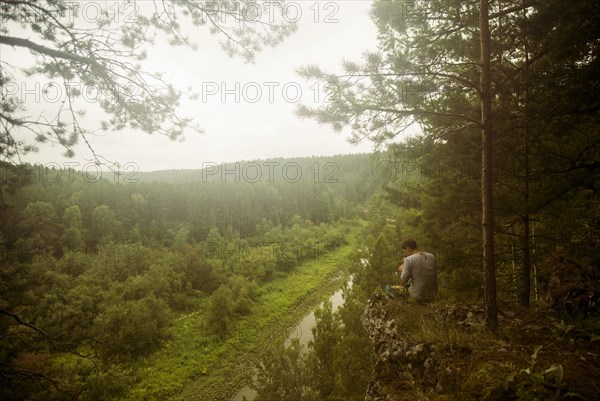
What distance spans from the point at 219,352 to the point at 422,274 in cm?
1487

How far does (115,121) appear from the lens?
439 centimetres

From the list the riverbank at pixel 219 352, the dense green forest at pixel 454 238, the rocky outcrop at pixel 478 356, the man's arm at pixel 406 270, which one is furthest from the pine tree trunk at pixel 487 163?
the riverbank at pixel 219 352

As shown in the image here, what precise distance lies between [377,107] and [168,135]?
3401 millimetres

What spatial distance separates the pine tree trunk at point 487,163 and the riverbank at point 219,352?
1272 cm

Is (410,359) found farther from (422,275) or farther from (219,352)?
(219,352)

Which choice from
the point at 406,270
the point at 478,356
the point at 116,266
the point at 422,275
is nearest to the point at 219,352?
the point at 116,266

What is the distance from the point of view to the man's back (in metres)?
5.71

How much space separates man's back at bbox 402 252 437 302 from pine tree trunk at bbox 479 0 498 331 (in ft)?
3.78

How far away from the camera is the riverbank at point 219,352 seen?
1370 cm

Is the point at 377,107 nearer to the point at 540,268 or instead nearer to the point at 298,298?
the point at 540,268

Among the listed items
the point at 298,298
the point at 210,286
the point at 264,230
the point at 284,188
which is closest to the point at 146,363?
the point at 210,286

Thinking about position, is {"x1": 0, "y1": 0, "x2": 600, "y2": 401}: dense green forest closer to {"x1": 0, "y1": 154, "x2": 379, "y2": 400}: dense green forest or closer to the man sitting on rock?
{"x1": 0, "y1": 154, "x2": 379, "y2": 400}: dense green forest

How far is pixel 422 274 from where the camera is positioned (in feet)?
18.8

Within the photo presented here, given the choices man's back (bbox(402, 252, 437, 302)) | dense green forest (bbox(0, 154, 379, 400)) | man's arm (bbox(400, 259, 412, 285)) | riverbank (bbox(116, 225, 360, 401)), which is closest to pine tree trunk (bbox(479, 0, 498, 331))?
man's back (bbox(402, 252, 437, 302))
